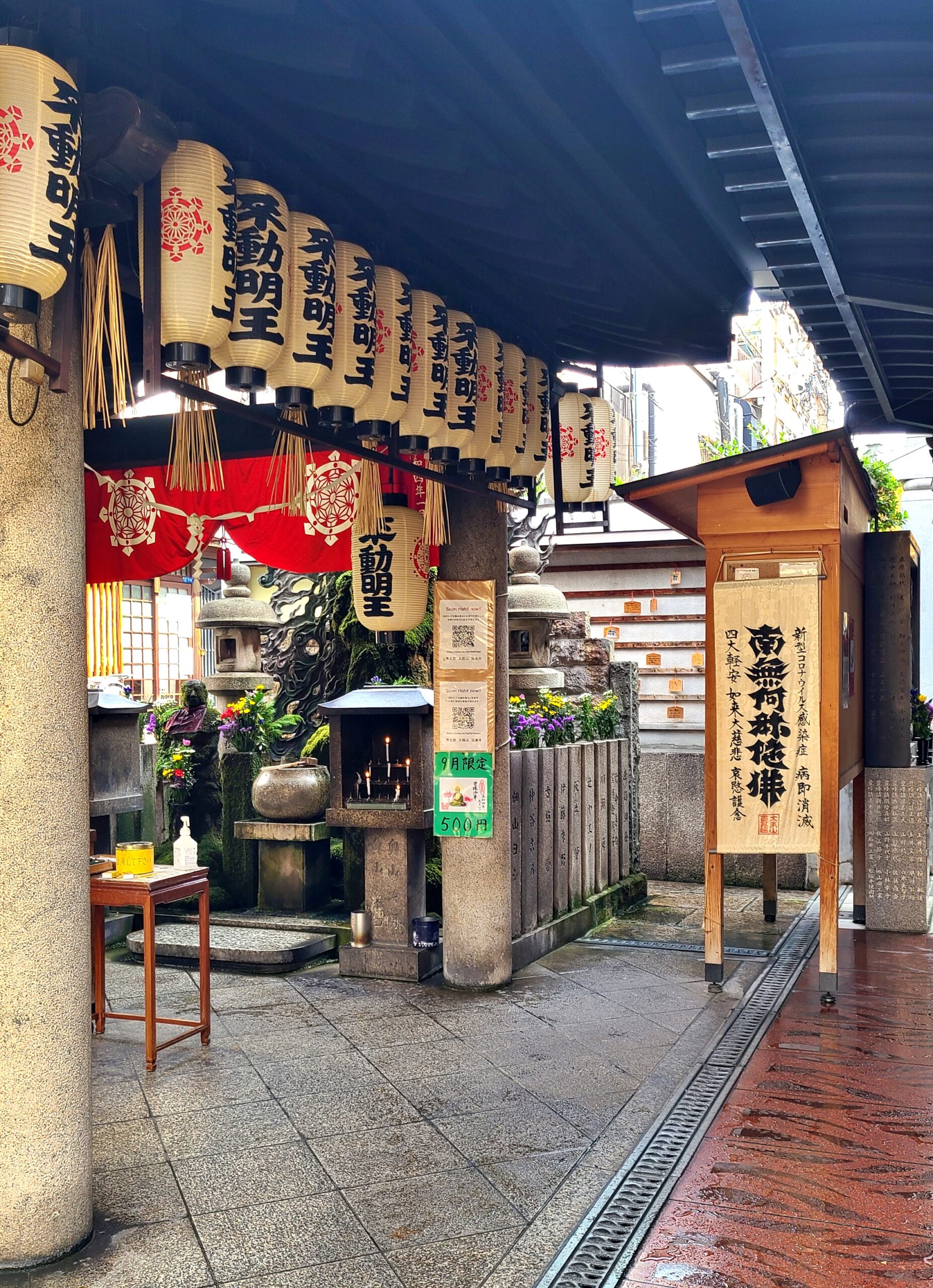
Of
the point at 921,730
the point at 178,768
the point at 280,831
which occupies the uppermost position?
the point at 921,730

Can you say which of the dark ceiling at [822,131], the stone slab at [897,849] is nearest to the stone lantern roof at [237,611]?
the stone slab at [897,849]

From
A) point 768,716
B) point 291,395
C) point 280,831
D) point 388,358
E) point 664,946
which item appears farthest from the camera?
point 280,831

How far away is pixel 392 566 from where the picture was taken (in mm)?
8195

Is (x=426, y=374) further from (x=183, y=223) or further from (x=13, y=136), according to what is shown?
(x=13, y=136)

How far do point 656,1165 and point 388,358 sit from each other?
4202 millimetres

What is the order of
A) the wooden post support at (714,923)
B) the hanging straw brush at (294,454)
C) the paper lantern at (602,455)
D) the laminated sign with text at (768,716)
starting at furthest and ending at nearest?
the paper lantern at (602,455) < the wooden post support at (714,923) < the laminated sign with text at (768,716) < the hanging straw brush at (294,454)

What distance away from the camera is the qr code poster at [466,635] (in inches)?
328

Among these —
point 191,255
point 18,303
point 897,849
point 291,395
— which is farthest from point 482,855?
point 18,303

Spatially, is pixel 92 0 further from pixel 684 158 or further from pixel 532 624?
pixel 532 624

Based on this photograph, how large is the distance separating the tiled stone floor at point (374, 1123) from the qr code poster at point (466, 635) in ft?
7.94

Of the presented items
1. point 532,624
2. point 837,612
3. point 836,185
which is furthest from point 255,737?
point 836,185

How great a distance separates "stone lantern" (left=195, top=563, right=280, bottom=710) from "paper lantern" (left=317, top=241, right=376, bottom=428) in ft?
21.9

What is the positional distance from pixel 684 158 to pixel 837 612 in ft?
11.7

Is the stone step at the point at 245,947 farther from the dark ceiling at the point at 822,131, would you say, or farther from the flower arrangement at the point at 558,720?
the dark ceiling at the point at 822,131
